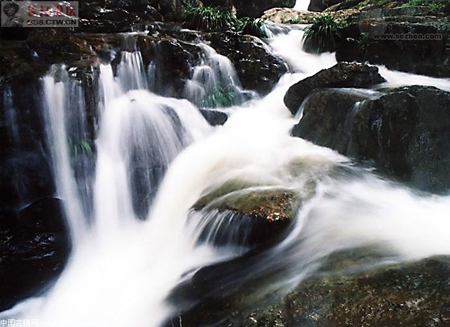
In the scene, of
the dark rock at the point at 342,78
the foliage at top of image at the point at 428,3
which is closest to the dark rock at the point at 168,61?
the dark rock at the point at 342,78

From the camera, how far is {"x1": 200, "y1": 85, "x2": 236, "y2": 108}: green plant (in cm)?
723

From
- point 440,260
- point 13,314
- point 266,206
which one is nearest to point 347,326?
point 440,260

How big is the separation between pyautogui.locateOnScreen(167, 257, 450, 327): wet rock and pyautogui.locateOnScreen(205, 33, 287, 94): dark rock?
19.9ft

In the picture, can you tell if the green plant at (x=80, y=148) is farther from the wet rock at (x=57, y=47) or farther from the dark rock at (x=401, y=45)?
the dark rock at (x=401, y=45)

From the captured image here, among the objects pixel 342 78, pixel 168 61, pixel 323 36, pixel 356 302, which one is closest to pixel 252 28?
pixel 323 36

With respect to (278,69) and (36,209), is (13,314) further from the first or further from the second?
(278,69)

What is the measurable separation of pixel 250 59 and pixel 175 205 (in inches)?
183

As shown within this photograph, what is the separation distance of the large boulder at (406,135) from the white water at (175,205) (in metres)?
0.32

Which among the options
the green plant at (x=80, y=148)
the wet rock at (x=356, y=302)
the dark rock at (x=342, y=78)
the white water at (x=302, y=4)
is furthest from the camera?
the white water at (x=302, y=4)

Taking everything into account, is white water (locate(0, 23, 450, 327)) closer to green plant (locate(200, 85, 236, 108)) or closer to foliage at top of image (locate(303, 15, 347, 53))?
green plant (locate(200, 85, 236, 108))

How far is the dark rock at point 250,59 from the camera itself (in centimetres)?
793

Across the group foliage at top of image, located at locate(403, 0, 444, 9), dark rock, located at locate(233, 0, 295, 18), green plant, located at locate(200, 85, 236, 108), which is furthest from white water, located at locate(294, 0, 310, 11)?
green plant, located at locate(200, 85, 236, 108)

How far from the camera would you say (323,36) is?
9586mm

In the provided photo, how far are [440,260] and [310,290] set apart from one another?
1.12m
